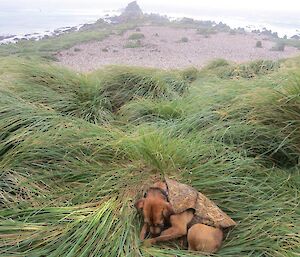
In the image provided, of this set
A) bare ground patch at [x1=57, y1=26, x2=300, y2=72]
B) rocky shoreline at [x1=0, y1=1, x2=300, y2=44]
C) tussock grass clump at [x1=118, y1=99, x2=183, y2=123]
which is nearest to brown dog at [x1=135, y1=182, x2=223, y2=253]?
tussock grass clump at [x1=118, y1=99, x2=183, y2=123]

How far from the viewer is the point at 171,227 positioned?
1482 mm

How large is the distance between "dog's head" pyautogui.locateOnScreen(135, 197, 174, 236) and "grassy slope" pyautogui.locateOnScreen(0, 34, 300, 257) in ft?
0.19

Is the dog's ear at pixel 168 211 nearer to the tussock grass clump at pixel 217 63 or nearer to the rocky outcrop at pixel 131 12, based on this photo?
the tussock grass clump at pixel 217 63

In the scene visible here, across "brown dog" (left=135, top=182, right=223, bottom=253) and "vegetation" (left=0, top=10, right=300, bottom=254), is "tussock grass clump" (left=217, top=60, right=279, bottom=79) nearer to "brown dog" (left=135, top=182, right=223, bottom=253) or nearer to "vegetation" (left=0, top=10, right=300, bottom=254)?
"vegetation" (left=0, top=10, right=300, bottom=254)

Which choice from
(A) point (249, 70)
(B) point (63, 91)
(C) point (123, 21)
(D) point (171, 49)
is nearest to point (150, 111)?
(B) point (63, 91)

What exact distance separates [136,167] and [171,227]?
0.37m

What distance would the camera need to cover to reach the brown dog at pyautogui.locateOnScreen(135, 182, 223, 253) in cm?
144

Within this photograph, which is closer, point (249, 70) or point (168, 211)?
point (168, 211)

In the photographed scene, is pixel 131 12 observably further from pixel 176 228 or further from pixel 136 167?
pixel 176 228

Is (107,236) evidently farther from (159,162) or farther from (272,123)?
(272,123)

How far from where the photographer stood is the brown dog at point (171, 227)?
144 centimetres

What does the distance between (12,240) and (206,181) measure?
0.78 meters

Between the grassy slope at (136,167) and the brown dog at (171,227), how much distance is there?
42 millimetres

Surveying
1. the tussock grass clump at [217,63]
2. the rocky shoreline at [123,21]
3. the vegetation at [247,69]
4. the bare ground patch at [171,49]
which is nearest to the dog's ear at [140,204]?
the vegetation at [247,69]
